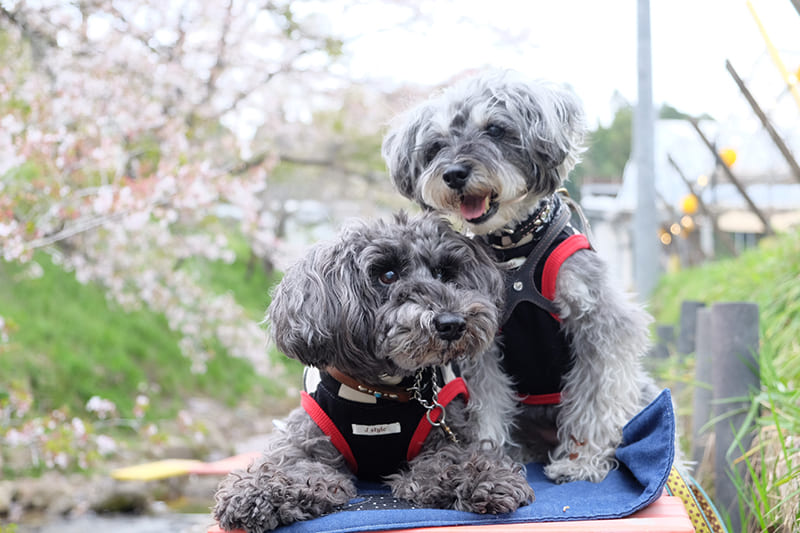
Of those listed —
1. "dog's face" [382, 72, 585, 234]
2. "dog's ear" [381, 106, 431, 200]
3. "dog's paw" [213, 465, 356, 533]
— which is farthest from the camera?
"dog's ear" [381, 106, 431, 200]

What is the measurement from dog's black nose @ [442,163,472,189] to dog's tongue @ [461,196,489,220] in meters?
0.07

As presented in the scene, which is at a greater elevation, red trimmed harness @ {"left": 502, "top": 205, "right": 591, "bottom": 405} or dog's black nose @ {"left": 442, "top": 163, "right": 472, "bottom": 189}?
dog's black nose @ {"left": 442, "top": 163, "right": 472, "bottom": 189}

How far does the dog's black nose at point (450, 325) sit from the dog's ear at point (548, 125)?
81cm

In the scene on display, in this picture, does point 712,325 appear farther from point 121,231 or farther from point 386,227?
point 121,231

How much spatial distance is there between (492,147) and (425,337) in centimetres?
84

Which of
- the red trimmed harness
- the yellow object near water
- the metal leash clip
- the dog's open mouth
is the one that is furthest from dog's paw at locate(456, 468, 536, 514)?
the yellow object near water

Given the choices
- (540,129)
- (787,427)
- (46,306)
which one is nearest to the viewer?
(540,129)

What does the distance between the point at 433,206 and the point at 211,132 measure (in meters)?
5.93

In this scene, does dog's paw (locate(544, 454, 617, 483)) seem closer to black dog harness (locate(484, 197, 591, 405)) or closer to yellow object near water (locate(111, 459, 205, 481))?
black dog harness (locate(484, 197, 591, 405))

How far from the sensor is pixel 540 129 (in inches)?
100

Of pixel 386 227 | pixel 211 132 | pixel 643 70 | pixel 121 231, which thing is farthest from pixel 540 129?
pixel 643 70

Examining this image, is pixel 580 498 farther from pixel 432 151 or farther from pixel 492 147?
pixel 432 151

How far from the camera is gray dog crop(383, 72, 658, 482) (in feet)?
8.27

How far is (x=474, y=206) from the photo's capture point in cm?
252
